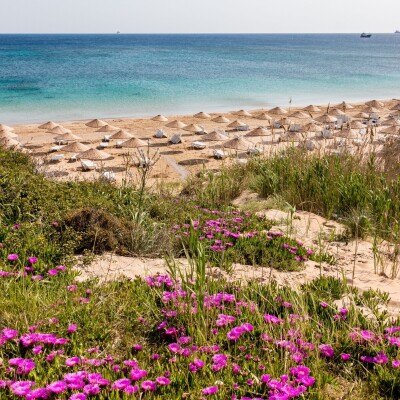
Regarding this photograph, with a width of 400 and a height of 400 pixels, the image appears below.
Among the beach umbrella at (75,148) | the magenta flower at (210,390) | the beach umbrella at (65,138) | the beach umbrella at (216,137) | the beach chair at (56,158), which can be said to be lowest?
the beach chair at (56,158)

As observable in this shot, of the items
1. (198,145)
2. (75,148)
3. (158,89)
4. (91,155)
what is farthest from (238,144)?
(158,89)

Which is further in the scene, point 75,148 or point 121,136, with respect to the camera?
point 121,136

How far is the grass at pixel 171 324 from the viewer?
118 inches

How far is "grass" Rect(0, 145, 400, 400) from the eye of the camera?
299 cm

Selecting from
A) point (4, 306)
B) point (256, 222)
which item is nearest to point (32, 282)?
point (4, 306)

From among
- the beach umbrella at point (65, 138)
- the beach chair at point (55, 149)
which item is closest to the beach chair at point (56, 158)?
the beach chair at point (55, 149)

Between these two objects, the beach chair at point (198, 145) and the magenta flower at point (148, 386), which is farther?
the beach chair at point (198, 145)

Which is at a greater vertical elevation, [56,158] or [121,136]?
[121,136]

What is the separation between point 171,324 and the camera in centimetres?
374

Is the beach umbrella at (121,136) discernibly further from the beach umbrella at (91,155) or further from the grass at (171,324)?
the grass at (171,324)

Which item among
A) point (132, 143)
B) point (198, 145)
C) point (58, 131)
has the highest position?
point (58, 131)

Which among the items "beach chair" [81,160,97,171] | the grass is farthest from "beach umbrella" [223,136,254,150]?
the grass

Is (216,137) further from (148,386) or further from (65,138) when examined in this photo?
(148,386)

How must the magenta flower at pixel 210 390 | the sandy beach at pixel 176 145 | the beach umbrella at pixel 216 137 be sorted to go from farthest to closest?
the beach umbrella at pixel 216 137 → the sandy beach at pixel 176 145 → the magenta flower at pixel 210 390
